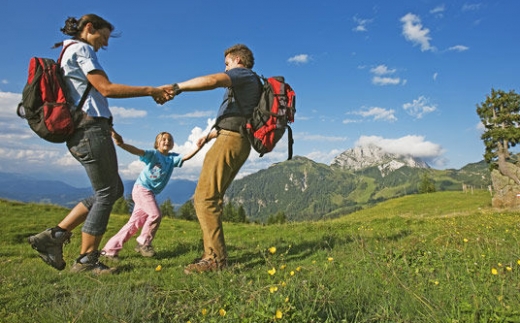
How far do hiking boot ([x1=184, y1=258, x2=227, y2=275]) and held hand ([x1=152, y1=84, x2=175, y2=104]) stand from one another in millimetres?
2407

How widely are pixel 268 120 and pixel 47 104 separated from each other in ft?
10.0

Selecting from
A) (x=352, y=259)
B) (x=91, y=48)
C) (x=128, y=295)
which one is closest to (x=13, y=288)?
(x=128, y=295)

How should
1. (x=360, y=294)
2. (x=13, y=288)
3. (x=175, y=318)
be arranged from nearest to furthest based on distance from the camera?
(x=175, y=318) → (x=360, y=294) → (x=13, y=288)

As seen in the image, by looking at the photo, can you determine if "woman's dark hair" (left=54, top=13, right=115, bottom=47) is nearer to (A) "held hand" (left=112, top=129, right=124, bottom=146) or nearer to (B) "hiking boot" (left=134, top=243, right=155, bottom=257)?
(A) "held hand" (left=112, top=129, right=124, bottom=146)

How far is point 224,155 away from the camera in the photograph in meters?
5.80

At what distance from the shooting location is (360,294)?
11.4 ft

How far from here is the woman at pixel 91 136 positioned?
5.00m

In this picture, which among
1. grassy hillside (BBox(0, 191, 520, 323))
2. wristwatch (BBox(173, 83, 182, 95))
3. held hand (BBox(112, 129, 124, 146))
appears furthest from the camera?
held hand (BBox(112, 129, 124, 146))

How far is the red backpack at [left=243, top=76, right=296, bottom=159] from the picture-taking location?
227 inches

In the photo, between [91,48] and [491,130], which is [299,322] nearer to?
[91,48]

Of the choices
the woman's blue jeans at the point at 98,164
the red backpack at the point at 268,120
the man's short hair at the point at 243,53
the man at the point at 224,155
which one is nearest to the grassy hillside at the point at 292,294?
the man at the point at 224,155

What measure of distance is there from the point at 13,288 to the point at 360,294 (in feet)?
13.1

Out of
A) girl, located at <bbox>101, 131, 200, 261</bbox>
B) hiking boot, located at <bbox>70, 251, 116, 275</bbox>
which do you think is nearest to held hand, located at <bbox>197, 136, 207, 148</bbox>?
girl, located at <bbox>101, 131, 200, 261</bbox>

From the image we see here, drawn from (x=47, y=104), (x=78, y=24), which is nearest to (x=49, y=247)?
(x=47, y=104)
